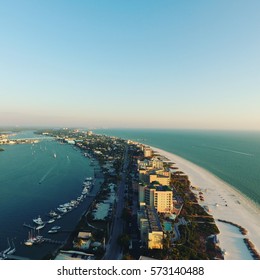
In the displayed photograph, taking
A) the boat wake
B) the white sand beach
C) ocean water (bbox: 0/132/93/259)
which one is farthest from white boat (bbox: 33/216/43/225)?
the white sand beach

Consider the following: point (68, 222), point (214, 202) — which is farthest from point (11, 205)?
point (214, 202)

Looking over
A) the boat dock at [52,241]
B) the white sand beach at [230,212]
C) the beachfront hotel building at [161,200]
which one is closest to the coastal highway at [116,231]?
the beachfront hotel building at [161,200]

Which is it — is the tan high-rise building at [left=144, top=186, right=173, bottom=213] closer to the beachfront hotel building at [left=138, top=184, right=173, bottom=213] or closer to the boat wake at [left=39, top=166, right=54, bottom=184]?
the beachfront hotel building at [left=138, top=184, right=173, bottom=213]

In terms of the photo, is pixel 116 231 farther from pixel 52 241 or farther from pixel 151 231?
pixel 52 241

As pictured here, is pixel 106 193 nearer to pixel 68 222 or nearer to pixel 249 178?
pixel 68 222

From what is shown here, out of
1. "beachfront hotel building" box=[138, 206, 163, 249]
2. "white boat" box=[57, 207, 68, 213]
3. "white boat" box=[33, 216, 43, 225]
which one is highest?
"beachfront hotel building" box=[138, 206, 163, 249]

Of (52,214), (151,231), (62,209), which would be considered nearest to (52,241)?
(52,214)
